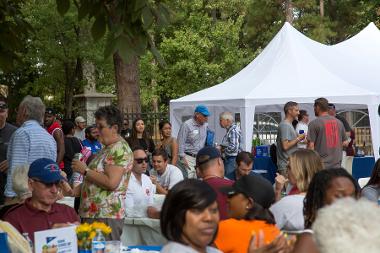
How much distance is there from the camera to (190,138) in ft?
45.3

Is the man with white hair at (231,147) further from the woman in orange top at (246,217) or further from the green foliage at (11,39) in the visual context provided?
the woman in orange top at (246,217)

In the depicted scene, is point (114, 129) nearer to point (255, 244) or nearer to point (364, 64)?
point (255, 244)

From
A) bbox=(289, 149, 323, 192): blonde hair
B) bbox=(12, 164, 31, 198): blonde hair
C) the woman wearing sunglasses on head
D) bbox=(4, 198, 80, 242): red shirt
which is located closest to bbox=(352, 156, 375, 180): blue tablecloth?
bbox=(289, 149, 323, 192): blonde hair

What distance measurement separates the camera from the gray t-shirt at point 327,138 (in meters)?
11.9

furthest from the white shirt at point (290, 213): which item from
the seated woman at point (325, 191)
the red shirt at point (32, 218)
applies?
the red shirt at point (32, 218)

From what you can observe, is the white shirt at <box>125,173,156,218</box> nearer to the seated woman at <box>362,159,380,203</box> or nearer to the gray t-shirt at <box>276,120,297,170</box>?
the seated woman at <box>362,159,380,203</box>

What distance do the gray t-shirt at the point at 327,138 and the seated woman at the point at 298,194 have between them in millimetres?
5330

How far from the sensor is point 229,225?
16.5 ft

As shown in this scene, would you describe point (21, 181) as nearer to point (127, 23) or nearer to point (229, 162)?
point (127, 23)

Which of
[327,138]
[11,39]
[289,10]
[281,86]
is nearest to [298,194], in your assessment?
[11,39]

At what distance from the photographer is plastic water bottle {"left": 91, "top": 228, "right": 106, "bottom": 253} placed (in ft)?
17.7

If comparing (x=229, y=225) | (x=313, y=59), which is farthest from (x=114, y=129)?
(x=313, y=59)

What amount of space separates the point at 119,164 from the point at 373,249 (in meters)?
3.79

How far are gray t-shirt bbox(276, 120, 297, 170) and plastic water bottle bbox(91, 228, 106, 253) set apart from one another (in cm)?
754
